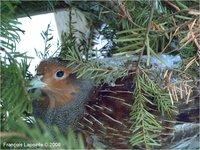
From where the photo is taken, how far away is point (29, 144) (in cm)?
25

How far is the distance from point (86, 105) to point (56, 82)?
0.15 feet

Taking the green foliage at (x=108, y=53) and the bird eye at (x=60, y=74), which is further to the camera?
the bird eye at (x=60, y=74)

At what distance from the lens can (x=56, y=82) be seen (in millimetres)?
520

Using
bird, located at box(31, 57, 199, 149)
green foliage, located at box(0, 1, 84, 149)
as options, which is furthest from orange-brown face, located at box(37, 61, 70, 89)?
green foliage, located at box(0, 1, 84, 149)

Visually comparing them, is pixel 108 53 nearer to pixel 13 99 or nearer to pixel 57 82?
pixel 57 82

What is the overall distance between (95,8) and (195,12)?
0.27 metres

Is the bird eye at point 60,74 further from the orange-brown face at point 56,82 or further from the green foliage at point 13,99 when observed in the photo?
the green foliage at point 13,99

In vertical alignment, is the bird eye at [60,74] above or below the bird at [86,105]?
above

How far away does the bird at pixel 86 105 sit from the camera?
500mm

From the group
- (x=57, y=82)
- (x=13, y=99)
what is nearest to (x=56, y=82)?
(x=57, y=82)

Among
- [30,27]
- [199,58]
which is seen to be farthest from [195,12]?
[30,27]

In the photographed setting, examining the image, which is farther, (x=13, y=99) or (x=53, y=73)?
(x=53, y=73)

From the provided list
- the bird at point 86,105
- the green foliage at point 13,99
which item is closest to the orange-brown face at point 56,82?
the bird at point 86,105

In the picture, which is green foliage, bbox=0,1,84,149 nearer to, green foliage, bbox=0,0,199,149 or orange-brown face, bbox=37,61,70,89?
green foliage, bbox=0,0,199,149
